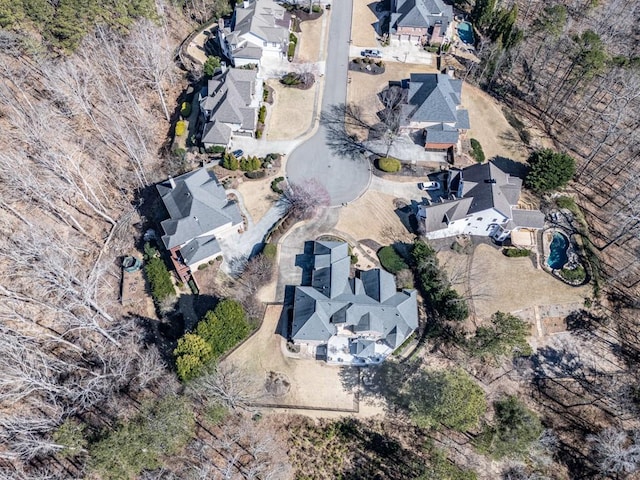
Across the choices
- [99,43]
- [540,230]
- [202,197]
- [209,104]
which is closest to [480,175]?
[540,230]

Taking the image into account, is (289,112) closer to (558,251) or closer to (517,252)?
(517,252)

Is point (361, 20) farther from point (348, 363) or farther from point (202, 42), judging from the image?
point (348, 363)

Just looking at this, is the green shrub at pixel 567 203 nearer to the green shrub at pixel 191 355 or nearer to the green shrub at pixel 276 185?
the green shrub at pixel 276 185

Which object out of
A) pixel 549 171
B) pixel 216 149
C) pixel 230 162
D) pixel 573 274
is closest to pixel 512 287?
pixel 573 274

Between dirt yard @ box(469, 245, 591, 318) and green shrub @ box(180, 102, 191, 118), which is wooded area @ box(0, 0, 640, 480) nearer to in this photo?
green shrub @ box(180, 102, 191, 118)

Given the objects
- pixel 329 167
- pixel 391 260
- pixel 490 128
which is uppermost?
pixel 490 128

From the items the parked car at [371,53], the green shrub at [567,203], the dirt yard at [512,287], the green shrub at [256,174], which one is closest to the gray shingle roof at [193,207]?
the green shrub at [256,174]
